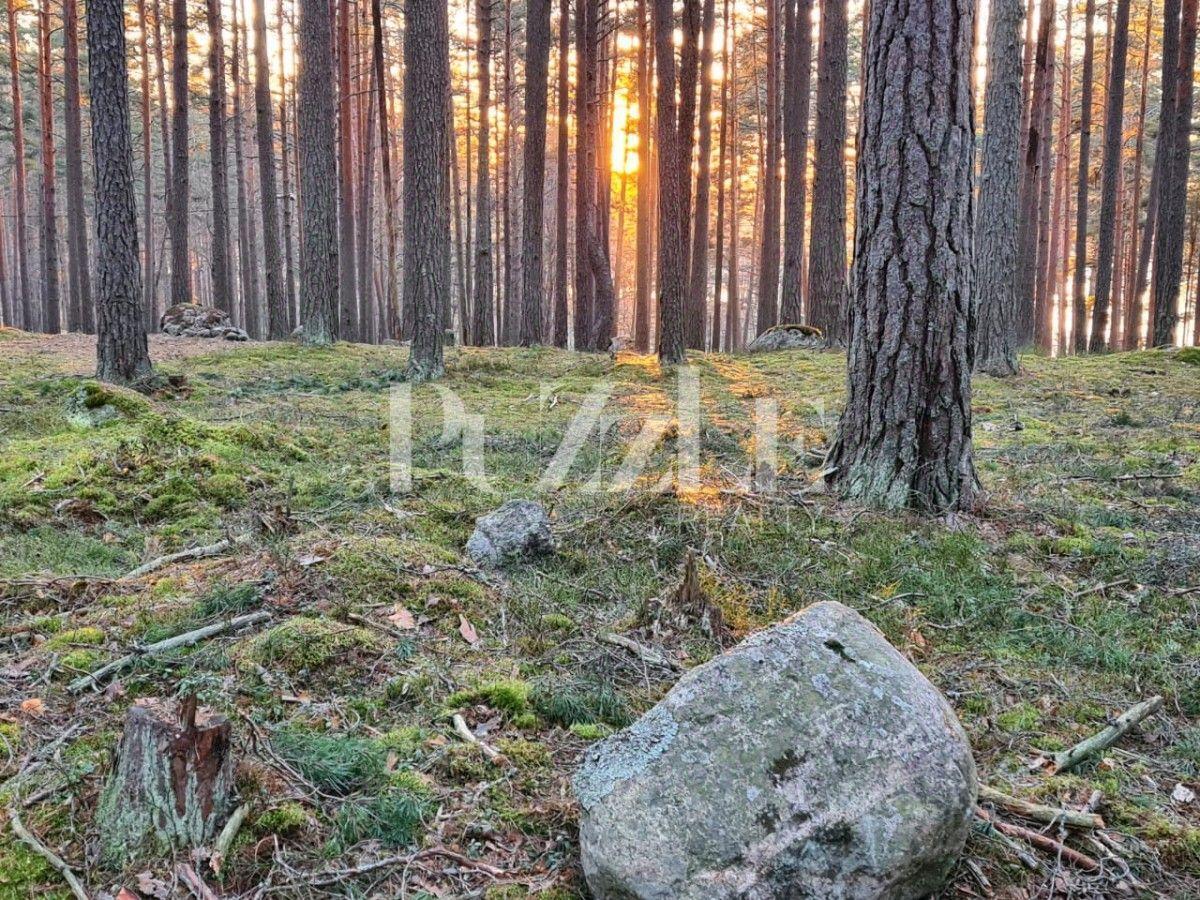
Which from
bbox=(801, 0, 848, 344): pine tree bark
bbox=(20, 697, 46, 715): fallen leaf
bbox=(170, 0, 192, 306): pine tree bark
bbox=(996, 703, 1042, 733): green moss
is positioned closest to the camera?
bbox=(20, 697, 46, 715): fallen leaf

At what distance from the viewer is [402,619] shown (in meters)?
3.16

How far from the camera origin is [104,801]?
5.93 ft

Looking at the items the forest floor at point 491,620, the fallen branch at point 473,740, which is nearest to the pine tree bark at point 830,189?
the forest floor at point 491,620

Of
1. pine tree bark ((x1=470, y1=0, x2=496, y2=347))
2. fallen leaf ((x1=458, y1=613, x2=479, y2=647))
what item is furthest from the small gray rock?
pine tree bark ((x1=470, y1=0, x2=496, y2=347))

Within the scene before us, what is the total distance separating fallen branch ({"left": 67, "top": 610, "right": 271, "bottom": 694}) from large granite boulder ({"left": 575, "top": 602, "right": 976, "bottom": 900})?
1.75 m

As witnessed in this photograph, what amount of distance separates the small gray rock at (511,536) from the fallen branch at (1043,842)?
2.46 metres

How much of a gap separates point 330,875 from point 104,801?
23.3 inches

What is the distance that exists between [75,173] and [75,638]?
2234 centimetres

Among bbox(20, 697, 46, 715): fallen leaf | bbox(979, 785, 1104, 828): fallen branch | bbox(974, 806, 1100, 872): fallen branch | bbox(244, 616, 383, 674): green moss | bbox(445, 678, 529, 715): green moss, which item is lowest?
bbox(974, 806, 1100, 872): fallen branch

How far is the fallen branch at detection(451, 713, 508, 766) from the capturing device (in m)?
2.24

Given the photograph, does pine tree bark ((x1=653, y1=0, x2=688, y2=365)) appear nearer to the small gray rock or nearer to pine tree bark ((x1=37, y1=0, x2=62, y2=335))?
the small gray rock

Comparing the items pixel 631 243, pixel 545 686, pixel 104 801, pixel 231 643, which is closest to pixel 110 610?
pixel 231 643

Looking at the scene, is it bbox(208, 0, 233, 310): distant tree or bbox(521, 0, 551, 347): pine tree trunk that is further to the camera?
bbox(208, 0, 233, 310): distant tree

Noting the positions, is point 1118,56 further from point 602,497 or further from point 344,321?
point 344,321
